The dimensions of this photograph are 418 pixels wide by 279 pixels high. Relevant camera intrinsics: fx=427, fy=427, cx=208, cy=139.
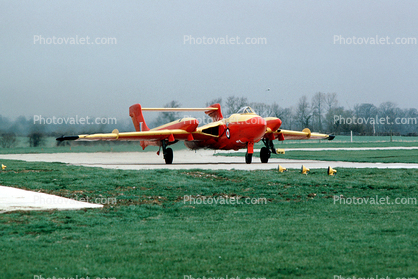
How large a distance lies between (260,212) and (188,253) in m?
4.36

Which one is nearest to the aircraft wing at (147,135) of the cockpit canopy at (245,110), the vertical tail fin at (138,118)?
the cockpit canopy at (245,110)

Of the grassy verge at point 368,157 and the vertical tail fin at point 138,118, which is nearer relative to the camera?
the grassy verge at point 368,157

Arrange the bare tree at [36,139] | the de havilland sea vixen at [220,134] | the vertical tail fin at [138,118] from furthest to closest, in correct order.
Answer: the bare tree at [36,139] → the vertical tail fin at [138,118] → the de havilland sea vixen at [220,134]

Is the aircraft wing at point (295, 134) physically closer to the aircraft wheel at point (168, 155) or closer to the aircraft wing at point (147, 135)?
the aircraft wing at point (147, 135)

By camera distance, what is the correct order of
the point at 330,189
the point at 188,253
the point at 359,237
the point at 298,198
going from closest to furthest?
1. the point at 188,253
2. the point at 359,237
3. the point at 298,198
4. the point at 330,189

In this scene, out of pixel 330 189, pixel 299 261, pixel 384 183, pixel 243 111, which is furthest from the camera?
pixel 243 111

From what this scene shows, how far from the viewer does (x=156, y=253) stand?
Answer: 689 centimetres

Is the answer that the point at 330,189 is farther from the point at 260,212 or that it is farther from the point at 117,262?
the point at 117,262

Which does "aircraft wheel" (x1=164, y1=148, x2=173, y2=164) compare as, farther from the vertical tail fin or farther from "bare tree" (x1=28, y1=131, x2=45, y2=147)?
"bare tree" (x1=28, y1=131, x2=45, y2=147)

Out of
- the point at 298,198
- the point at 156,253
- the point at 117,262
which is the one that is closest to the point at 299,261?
the point at 156,253

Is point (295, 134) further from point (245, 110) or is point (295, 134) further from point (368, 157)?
point (245, 110)

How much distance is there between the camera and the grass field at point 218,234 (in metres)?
6.07

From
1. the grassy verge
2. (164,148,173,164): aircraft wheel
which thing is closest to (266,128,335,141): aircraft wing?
the grassy verge

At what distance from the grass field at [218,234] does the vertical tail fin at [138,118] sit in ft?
71.9
